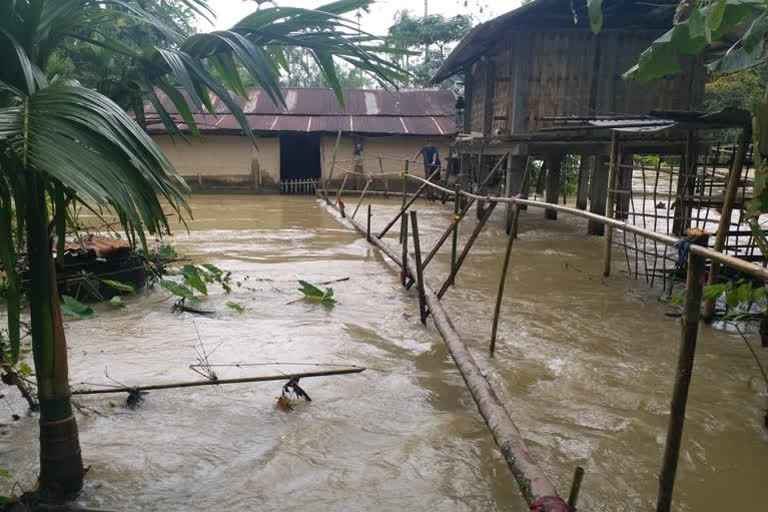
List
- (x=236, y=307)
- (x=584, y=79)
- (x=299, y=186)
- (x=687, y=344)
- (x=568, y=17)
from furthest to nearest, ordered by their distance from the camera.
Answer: (x=299, y=186), (x=584, y=79), (x=568, y=17), (x=236, y=307), (x=687, y=344)

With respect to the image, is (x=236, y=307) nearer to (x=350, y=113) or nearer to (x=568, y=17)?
(x=568, y=17)

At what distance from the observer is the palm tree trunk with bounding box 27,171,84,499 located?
229cm

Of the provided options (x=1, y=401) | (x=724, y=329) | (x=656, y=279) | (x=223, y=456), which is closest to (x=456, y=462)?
(x=223, y=456)

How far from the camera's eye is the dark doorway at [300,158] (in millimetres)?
21953

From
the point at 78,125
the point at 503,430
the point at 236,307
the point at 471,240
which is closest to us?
the point at 78,125

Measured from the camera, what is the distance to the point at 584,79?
401 inches

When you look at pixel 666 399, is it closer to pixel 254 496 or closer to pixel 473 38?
pixel 254 496

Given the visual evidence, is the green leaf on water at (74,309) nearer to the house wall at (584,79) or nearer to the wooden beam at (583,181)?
the house wall at (584,79)

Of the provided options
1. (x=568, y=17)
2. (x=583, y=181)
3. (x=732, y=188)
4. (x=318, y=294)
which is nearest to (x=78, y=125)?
(x=318, y=294)

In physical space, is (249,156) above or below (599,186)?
above

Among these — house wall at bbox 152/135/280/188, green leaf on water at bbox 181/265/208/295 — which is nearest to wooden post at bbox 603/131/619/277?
green leaf on water at bbox 181/265/208/295

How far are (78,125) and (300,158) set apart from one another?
69.2 feet

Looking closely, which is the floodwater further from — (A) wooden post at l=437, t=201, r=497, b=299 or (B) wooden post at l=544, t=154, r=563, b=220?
(B) wooden post at l=544, t=154, r=563, b=220

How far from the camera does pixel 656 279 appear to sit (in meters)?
7.49
